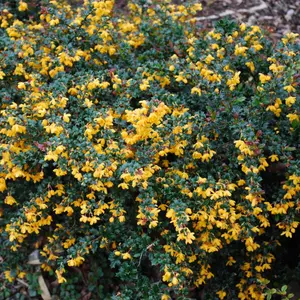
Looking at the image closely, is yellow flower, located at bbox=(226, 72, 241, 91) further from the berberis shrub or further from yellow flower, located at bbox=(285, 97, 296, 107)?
yellow flower, located at bbox=(285, 97, 296, 107)

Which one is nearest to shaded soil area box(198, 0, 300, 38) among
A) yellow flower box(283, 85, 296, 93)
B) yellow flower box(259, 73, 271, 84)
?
yellow flower box(259, 73, 271, 84)

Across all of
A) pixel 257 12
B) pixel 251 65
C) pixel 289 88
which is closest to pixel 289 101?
pixel 289 88

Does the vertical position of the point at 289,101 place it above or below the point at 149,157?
above

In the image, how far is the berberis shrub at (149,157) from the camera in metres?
2.95

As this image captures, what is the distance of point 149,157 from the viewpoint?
299 centimetres

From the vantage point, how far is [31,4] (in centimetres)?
430

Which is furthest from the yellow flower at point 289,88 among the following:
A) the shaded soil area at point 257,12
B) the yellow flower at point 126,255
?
the shaded soil area at point 257,12

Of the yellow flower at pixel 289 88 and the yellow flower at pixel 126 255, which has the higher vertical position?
the yellow flower at pixel 289 88

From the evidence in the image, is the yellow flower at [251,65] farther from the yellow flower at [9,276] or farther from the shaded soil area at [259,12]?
the yellow flower at [9,276]

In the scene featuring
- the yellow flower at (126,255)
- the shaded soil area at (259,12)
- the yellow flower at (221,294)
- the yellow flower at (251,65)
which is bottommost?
the yellow flower at (221,294)

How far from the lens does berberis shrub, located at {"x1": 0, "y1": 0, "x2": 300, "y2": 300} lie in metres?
2.95

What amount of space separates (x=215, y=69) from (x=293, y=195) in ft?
3.18

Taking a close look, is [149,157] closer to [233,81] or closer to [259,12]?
[233,81]

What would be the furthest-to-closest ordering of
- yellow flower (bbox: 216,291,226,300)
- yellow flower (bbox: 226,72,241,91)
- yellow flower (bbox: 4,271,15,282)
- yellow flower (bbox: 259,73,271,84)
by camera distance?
yellow flower (bbox: 4,271,15,282) < yellow flower (bbox: 216,291,226,300) < yellow flower (bbox: 226,72,241,91) < yellow flower (bbox: 259,73,271,84)
